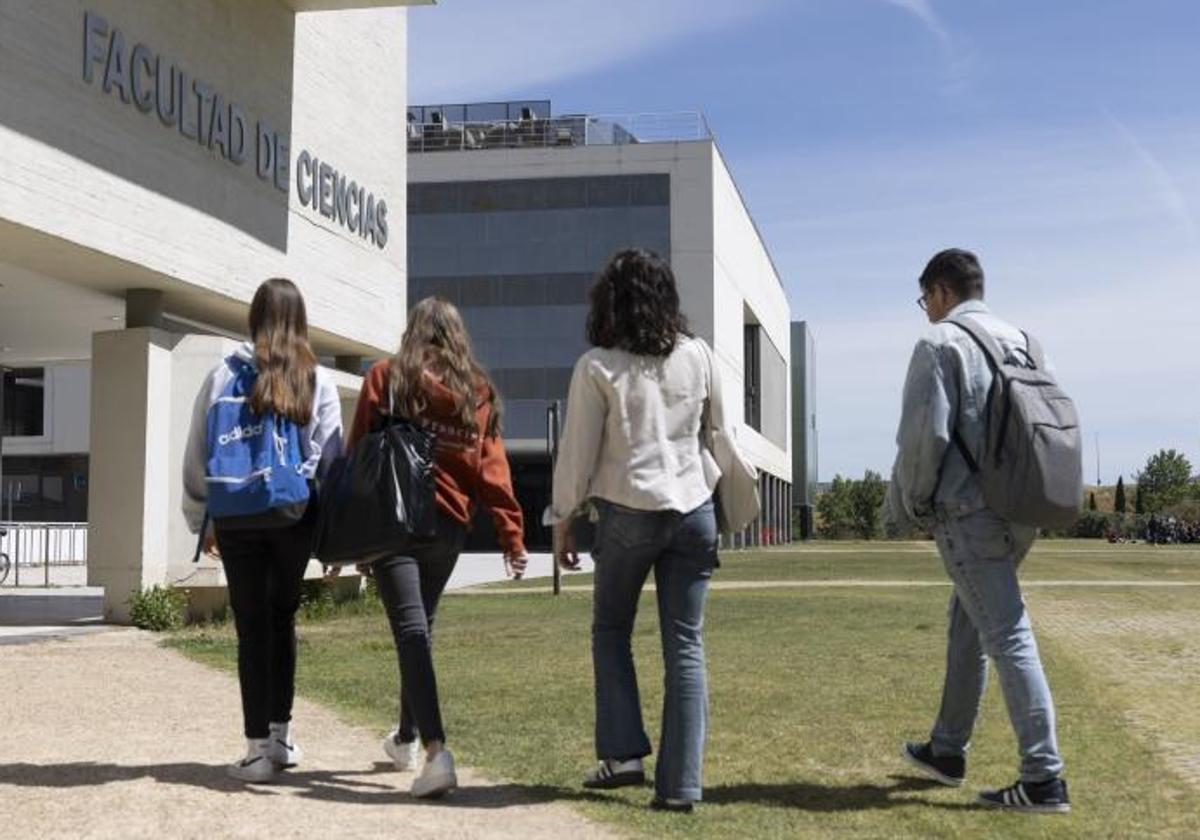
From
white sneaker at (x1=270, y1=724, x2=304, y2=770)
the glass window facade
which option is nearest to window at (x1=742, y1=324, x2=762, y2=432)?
the glass window facade

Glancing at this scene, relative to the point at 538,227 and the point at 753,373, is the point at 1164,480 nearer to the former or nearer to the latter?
the point at 753,373

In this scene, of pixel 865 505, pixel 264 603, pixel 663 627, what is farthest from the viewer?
pixel 865 505

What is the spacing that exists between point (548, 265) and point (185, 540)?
4018 cm

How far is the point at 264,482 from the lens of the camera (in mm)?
5582

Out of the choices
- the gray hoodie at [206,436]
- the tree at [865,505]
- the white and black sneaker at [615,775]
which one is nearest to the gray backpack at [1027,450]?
the white and black sneaker at [615,775]

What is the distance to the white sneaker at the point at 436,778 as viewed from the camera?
541 cm

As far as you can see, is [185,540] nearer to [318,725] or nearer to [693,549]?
[318,725]

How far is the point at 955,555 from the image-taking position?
5.39m

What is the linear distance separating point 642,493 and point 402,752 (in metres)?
1.63

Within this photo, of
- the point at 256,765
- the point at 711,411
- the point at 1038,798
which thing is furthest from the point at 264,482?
the point at 1038,798

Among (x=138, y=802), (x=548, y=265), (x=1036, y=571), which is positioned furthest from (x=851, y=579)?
(x=548, y=265)

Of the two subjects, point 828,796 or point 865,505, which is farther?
point 865,505

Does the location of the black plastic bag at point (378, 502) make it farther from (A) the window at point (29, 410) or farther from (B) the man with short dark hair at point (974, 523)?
(A) the window at point (29, 410)

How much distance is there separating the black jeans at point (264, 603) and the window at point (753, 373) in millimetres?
63637
